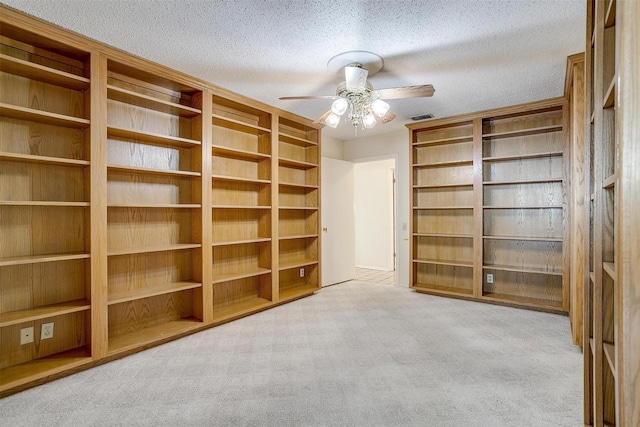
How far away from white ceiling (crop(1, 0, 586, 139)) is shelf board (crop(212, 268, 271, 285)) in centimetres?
203

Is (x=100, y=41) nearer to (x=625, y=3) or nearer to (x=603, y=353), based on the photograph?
(x=625, y=3)

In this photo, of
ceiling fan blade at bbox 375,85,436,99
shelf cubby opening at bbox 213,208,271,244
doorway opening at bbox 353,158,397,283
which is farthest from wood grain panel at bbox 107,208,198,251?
doorway opening at bbox 353,158,397,283

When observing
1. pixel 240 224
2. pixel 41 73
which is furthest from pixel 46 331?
pixel 240 224

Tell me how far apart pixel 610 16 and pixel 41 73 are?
3261 millimetres

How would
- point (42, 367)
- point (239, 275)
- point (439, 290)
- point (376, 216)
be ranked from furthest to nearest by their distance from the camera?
1. point (376, 216)
2. point (439, 290)
3. point (239, 275)
4. point (42, 367)

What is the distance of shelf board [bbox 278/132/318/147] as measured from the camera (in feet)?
14.3

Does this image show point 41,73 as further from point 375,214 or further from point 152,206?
point 375,214

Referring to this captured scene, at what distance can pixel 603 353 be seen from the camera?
4.24ft

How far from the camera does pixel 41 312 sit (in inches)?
89.7

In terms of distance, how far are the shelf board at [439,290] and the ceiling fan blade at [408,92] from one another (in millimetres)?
2893

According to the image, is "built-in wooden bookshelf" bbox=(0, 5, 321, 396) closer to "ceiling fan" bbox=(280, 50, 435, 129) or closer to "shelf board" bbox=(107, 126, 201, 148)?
"shelf board" bbox=(107, 126, 201, 148)

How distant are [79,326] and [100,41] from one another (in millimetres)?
2265

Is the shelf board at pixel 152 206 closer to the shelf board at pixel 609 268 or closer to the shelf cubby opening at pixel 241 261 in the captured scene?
the shelf cubby opening at pixel 241 261

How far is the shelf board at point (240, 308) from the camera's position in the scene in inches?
138
